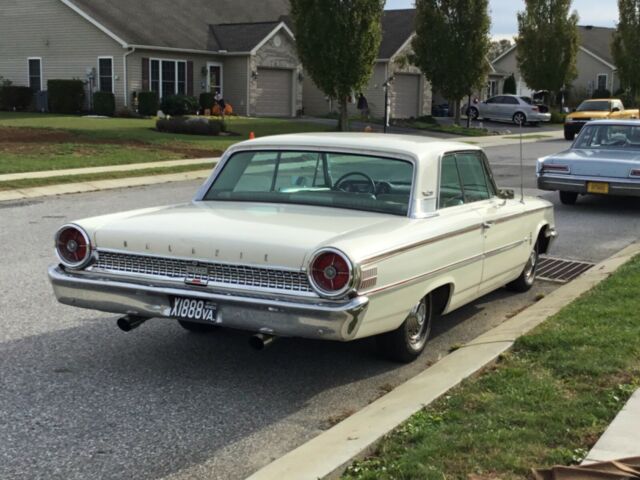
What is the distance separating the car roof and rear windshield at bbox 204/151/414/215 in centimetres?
6

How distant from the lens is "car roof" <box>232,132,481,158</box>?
5926 mm

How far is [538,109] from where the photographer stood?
148 feet

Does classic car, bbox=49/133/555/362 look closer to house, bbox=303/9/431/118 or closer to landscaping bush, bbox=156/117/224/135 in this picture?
landscaping bush, bbox=156/117/224/135

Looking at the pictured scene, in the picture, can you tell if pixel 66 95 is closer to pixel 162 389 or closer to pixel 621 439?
pixel 162 389

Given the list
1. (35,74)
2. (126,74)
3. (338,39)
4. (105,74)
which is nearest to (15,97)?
(35,74)

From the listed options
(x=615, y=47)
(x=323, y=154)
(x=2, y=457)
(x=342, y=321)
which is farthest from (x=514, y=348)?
(x=615, y=47)

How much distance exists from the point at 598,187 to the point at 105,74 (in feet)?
90.5

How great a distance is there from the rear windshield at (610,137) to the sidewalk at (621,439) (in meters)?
10.6

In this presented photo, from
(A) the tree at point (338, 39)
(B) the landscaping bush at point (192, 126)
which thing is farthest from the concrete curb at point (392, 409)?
(A) the tree at point (338, 39)

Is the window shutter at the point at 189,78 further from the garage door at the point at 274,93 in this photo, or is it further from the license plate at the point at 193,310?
the license plate at the point at 193,310

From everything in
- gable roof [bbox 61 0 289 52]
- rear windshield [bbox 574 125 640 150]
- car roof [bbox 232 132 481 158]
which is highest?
gable roof [bbox 61 0 289 52]

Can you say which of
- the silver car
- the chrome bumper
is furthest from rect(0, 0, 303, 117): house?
the chrome bumper

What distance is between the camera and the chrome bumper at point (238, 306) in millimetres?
4641

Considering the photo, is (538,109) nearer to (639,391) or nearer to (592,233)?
(592,233)
